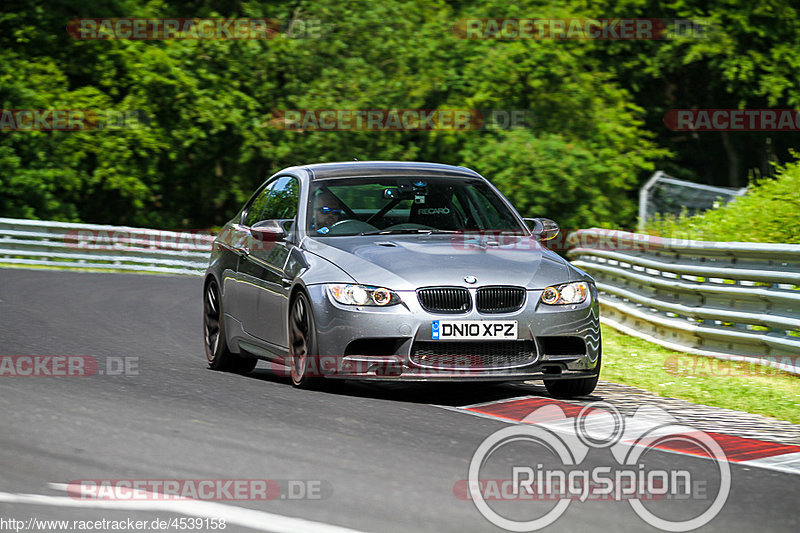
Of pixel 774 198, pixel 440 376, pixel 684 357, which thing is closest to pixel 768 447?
pixel 440 376

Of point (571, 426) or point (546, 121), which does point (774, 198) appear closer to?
point (571, 426)

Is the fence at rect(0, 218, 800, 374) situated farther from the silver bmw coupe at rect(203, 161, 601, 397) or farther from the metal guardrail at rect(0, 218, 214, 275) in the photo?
the metal guardrail at rect(0, 218, 214, 275)

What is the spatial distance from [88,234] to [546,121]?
40.9 feet

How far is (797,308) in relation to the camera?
10.9 metres

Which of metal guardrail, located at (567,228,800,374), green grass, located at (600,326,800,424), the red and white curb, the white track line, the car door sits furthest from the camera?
metal guardrail, located at (567,228,800,374)

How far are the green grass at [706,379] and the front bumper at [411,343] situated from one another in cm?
150

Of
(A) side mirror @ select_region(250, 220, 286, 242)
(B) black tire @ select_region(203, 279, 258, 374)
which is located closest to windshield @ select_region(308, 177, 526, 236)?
(A) side mirror @ select_region(250, 220, 286, 242)

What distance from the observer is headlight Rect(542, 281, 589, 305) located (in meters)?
8.84

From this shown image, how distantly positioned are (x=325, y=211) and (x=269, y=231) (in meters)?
0.47

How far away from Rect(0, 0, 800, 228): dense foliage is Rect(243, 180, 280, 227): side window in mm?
21485

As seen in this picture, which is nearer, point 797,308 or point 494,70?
point 797,308

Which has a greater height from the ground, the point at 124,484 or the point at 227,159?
the point at 124,484

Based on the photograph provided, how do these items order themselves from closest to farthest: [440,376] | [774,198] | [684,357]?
[440,376] → [684,357] → [774,198]

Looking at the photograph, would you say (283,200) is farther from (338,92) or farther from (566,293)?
(338,92)
